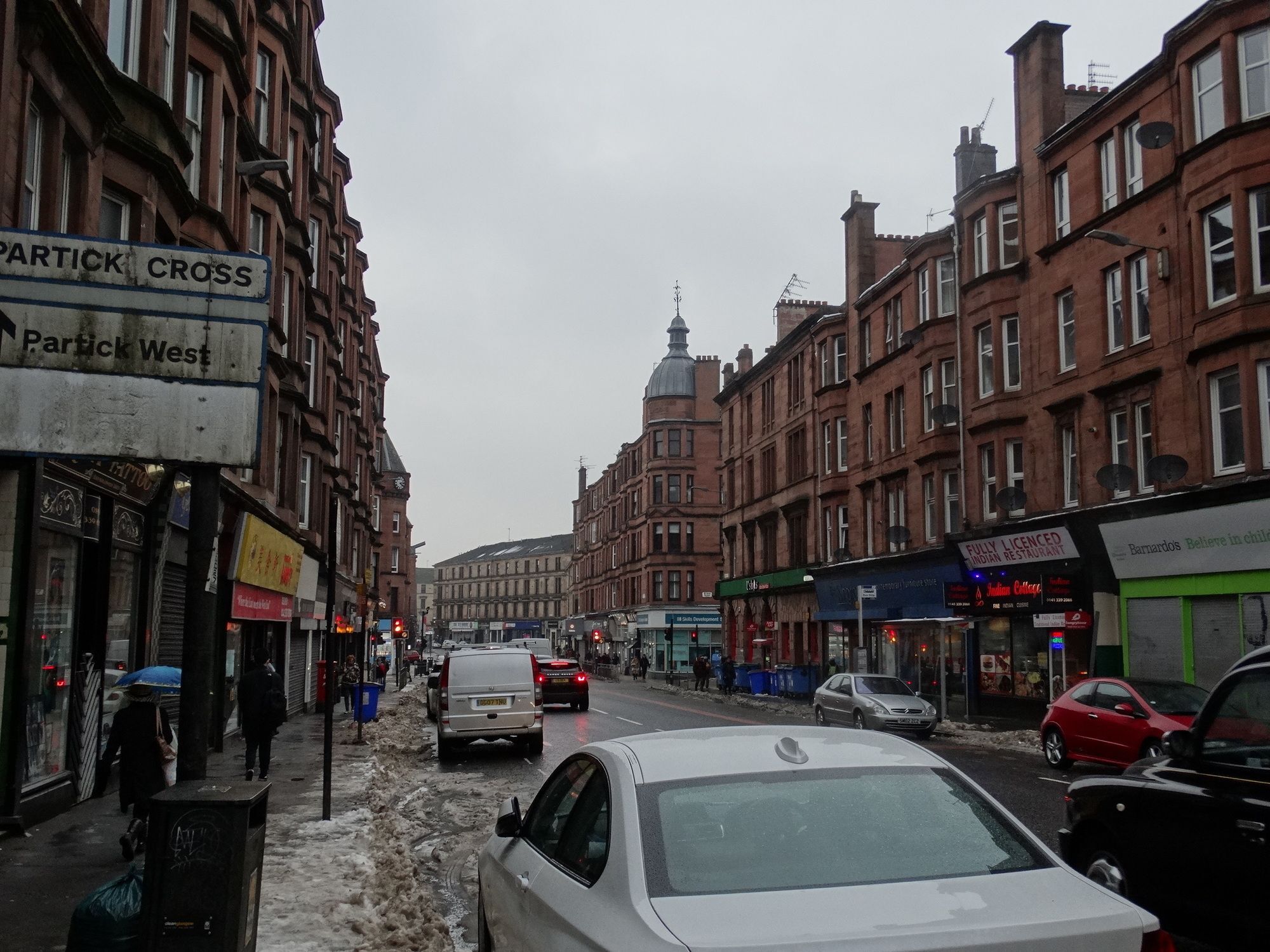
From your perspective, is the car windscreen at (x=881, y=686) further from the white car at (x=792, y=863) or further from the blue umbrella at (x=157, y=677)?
the white car at (x=792, y=863)

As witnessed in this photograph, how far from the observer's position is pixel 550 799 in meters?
5.40

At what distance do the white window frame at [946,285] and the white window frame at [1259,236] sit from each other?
12.8 metres

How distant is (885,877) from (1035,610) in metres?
26.4

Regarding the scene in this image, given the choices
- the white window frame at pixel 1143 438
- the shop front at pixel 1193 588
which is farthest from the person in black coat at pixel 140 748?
the white window frame at pixel 1143 438

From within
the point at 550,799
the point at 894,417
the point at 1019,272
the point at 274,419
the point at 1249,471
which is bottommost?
the point at 550,799

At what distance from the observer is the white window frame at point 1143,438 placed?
25.6 m

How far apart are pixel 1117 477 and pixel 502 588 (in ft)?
442

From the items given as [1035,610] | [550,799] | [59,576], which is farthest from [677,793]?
[1035,610]

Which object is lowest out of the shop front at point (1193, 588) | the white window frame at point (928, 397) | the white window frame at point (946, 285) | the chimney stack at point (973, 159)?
the shop front at point (1193, 588)

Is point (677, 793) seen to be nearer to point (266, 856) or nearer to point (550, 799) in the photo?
point (550, 799)

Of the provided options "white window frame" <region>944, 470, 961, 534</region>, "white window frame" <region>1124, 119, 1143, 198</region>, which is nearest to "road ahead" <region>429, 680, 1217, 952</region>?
"white window frame" <region>944, 470, 961, 534</region>

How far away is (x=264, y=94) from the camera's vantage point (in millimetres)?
25234

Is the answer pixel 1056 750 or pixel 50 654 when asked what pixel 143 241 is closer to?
pixel 50 654

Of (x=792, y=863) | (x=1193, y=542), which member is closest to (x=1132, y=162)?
(x=1193, y=542)
